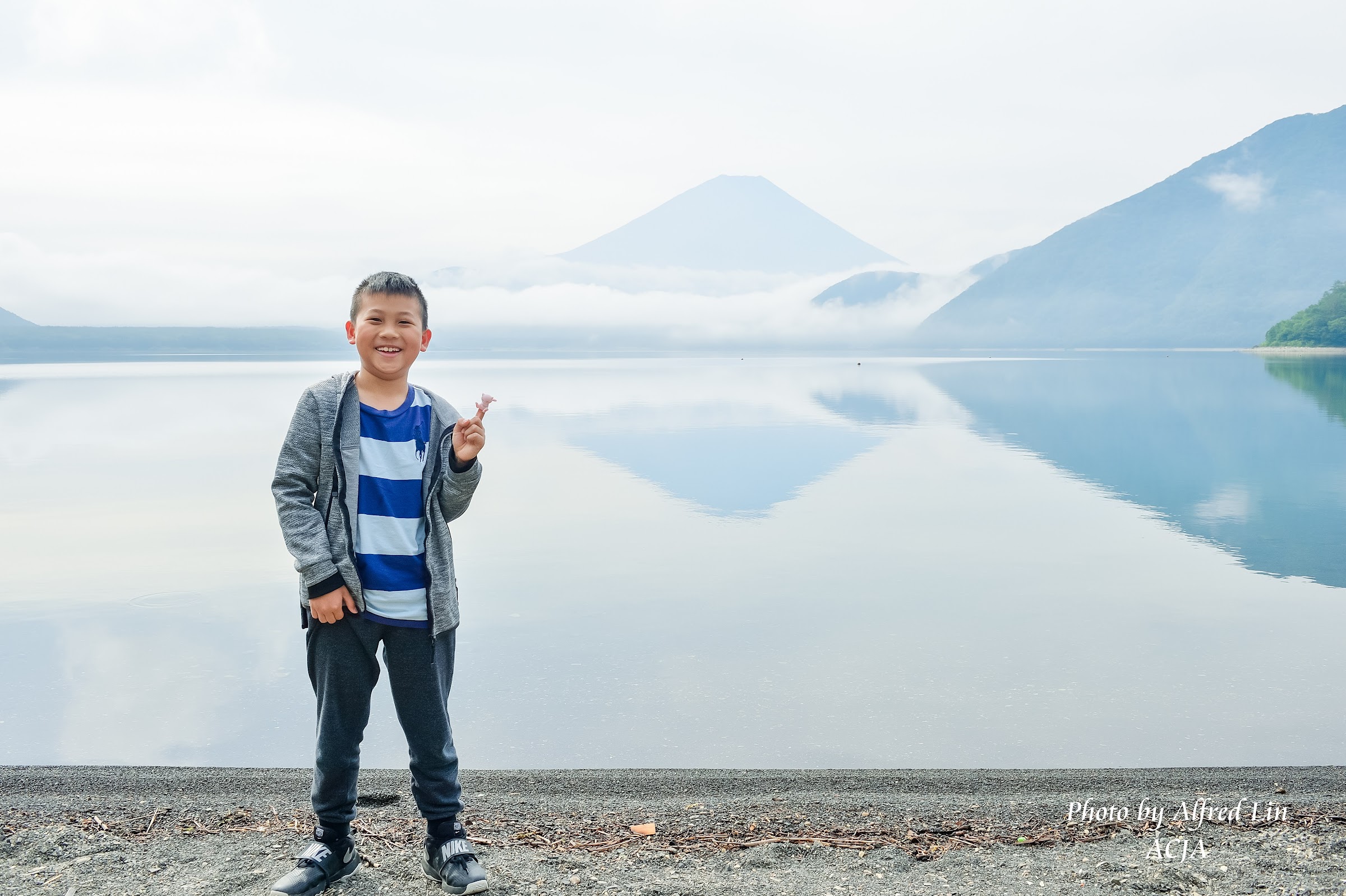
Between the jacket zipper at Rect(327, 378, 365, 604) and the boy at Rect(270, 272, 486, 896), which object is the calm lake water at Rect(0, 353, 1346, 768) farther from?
the jacket zipper at Rect(327, 378, 365, 604)

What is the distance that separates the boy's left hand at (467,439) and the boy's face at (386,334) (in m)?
0.24

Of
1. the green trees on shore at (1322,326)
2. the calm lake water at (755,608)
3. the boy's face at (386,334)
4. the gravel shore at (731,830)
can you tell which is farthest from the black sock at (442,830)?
the green trees on shore at (1322,326)

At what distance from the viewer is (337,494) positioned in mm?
2697

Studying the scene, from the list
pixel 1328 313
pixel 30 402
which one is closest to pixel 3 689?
pixel 30 402

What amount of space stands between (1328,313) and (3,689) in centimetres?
9724

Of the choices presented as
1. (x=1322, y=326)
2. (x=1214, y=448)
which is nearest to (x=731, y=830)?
(x=1214, y=448)

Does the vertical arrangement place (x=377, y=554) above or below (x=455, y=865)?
above

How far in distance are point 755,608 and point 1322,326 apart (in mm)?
93423

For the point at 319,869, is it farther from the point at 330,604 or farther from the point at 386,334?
the point at 386,334

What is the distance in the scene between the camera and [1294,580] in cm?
699

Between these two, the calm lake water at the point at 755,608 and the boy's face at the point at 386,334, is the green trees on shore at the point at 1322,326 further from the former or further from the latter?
the boy's face at the point at 386,334

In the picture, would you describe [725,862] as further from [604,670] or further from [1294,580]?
[1294,580]

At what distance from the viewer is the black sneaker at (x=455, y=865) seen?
2.73 meters

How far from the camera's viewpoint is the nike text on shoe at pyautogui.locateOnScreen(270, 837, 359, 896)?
271cm
